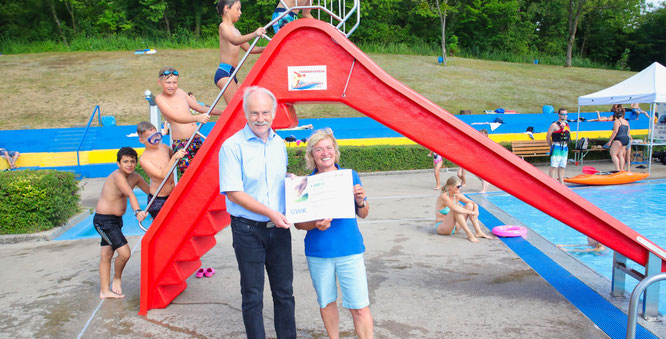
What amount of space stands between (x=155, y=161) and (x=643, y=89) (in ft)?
49.8

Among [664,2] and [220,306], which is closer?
[220,306]

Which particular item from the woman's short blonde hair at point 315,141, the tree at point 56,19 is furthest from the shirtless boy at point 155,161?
the tree at point 56,19

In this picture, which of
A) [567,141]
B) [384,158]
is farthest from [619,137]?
[384,158]

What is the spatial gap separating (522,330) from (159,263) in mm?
3530

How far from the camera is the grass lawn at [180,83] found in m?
27.0

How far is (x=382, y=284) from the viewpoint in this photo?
5383mm

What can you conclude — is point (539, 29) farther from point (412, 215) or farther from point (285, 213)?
point (285, 213)

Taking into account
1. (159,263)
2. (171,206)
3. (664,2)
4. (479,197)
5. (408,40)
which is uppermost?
(664,2)

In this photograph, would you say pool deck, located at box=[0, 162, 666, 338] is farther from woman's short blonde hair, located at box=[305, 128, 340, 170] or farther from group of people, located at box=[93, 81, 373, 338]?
woman's short blonde hair, located at box=[305, 128, 340, 170]

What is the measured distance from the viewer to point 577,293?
16.3 feet

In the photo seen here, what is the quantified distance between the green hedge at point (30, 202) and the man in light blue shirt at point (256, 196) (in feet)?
21.7

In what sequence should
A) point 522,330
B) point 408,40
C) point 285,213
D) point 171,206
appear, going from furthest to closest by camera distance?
point 408,40 → point 171,206 → point 522,330 → point 285,213

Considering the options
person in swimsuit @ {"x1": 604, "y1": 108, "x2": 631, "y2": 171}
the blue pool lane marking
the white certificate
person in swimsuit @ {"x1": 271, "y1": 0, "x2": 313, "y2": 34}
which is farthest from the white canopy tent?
the white certificate

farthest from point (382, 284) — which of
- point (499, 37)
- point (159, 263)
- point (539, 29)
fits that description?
point (539, 29)
